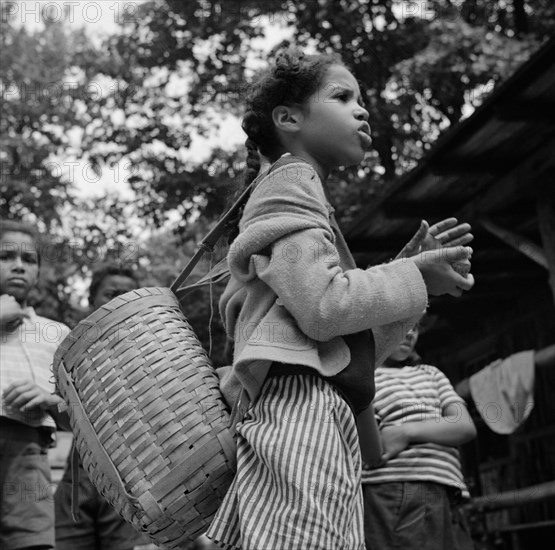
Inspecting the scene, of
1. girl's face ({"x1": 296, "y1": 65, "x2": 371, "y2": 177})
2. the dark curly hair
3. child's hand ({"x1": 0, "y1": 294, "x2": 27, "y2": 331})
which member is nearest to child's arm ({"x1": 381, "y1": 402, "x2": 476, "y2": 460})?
girl's face ({"x1": 296, "y1": 65, "x2": 371, "y2": 177})

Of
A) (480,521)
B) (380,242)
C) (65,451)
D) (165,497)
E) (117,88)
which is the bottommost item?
(480,521)

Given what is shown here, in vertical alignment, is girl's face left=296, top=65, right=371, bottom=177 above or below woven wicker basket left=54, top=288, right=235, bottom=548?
above

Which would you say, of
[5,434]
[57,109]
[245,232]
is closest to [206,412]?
[245,232]

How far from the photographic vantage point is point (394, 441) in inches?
129

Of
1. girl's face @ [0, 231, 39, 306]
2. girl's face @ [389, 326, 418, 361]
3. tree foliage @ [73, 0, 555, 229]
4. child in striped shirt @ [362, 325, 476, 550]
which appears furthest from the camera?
tree foliage @ [73, 0, 555, 229]

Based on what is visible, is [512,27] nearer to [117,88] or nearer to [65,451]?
[117,88]

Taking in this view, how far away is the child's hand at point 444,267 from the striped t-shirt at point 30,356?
193cm

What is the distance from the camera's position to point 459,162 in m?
5.81

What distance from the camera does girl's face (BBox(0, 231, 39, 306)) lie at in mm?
3826

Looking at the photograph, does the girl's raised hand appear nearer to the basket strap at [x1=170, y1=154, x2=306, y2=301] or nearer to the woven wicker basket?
the basket strap at [x1=170, y1=154, x2=306, y2=301]

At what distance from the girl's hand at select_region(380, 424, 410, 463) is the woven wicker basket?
142 centimetres

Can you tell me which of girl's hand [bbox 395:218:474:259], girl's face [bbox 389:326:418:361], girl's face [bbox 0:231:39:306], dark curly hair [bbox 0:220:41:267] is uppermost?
girl's hand [bbox 395:218:474:259]

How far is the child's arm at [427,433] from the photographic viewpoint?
3273 millimetres

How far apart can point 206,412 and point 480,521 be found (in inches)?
286
